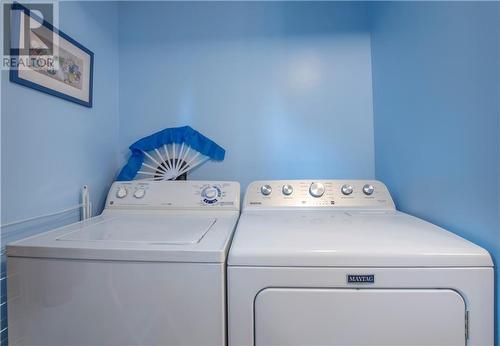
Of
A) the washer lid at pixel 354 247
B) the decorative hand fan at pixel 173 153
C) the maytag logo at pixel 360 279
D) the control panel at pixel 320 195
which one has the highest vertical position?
the decorative hand fan at pixel 173 153

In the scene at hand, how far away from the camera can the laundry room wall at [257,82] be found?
153cm

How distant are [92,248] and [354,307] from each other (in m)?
0.78

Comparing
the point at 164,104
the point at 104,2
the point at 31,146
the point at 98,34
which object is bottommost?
the point at 31,146

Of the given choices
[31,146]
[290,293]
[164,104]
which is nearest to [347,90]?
[164,104]

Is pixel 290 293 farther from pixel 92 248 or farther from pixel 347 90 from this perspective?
pixel 347 90

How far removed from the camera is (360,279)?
0.63 metres

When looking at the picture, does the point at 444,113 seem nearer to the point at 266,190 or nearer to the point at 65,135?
the point at 266,190

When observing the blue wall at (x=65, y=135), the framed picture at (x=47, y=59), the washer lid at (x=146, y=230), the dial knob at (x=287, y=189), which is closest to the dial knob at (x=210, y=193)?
the washer lid at (x=146, y=230)

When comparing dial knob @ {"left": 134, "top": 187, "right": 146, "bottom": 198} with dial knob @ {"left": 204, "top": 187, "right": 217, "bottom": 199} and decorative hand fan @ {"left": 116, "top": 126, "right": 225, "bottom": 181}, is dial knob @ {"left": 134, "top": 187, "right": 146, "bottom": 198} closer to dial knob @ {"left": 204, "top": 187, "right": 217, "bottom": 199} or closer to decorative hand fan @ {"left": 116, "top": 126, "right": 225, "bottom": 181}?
decorative hand fan @ {"left": 116, "top": 126, "right": 225, "bottom": 181}

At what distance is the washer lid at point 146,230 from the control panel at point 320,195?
13.0 inches

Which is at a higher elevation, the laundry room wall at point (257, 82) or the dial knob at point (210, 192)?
the laundry room wall at point (257, 82)

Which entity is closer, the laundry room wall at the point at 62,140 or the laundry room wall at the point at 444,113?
the laundry room wall at the point at 444,113

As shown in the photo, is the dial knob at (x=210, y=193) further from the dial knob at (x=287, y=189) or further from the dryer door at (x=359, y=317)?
the dryer door at (x=359, y=317)

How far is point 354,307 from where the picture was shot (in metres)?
0.64
